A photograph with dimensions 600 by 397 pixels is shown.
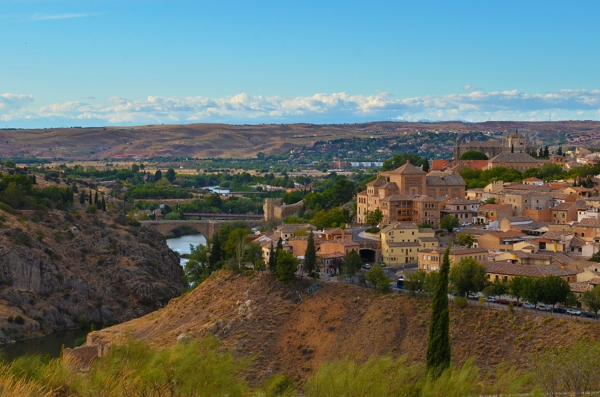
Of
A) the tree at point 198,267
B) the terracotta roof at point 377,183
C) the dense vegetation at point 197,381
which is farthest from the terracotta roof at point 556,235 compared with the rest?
the dense vegetation at point 197,381

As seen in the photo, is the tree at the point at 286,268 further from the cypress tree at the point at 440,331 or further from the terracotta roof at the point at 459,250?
the cypress tree at the point at 440,331

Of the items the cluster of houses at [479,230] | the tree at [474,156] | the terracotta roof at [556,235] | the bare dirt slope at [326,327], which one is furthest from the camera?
the tree at [474,156]

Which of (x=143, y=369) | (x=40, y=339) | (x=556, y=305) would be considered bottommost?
(x=40, y=339)

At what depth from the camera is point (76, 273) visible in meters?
54.2

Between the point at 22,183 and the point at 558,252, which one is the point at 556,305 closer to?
the point at 558,252

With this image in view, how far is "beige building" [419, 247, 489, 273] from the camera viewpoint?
37.4 m

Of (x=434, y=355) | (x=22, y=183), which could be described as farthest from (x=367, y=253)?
(x=22, y=183)

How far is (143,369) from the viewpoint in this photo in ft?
58.3

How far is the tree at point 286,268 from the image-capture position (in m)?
37.5

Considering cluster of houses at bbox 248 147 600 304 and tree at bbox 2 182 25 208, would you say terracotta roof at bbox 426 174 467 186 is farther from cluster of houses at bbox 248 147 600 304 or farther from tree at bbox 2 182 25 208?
tree at bbox 2 182 25 208

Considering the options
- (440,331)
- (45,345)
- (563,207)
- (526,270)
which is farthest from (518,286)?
(45,345)

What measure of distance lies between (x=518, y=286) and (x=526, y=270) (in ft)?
5.96

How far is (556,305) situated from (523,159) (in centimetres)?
3354

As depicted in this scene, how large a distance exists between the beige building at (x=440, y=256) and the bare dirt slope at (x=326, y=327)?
3420 mm
